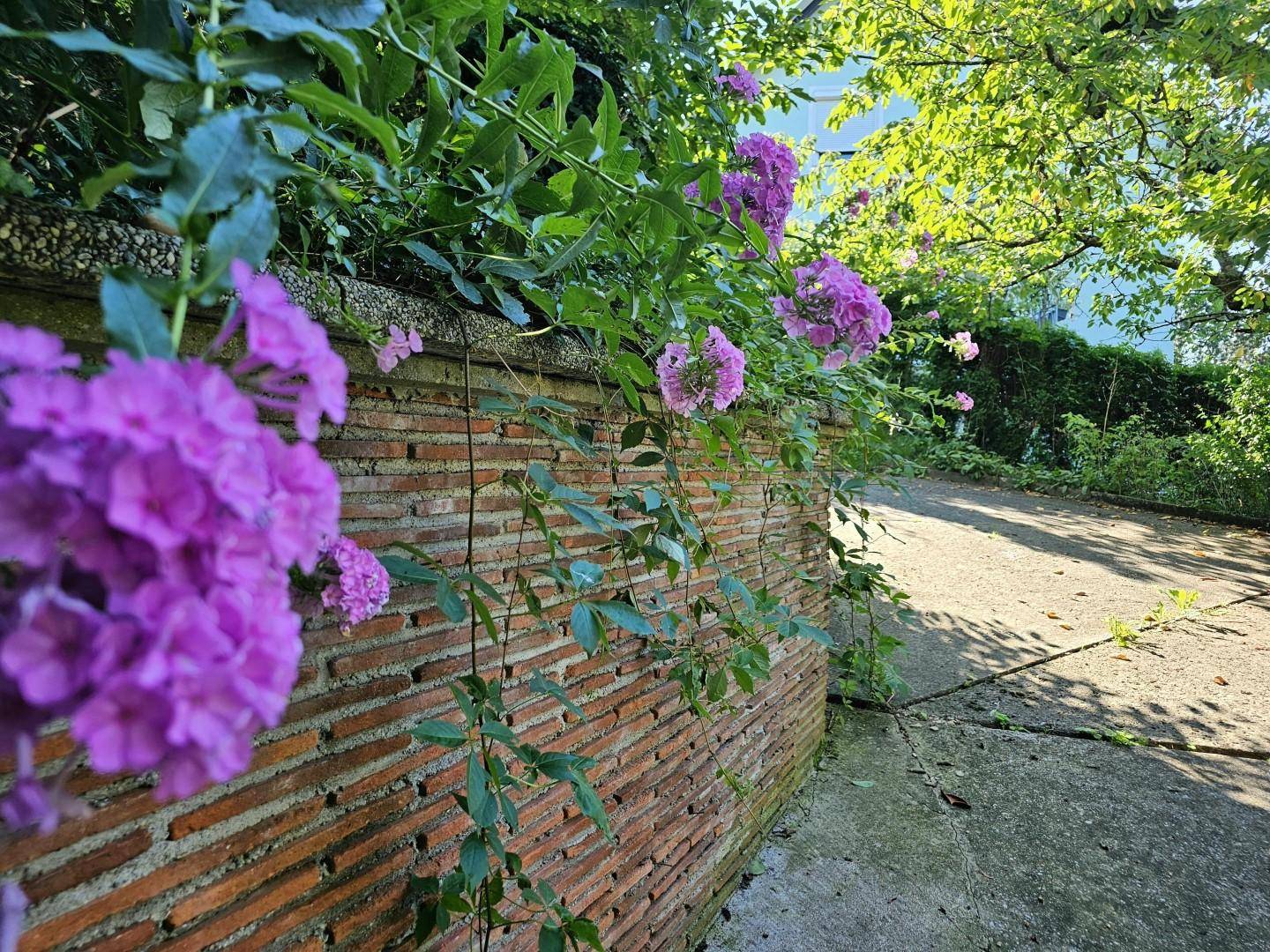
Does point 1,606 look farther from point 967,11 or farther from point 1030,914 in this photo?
point 967,11

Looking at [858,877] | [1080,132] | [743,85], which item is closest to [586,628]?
[743,85]

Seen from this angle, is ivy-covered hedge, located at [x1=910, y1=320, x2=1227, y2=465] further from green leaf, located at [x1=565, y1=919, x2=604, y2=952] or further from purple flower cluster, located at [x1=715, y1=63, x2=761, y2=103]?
green leaf, located at [x1=565, y1=919, x2=604, y2=952]

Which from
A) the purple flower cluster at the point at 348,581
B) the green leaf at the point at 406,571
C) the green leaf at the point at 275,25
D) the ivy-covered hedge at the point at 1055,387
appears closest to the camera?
the green leaf at the point at 275,25

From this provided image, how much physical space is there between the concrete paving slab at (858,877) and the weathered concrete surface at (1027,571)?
4.12 ft

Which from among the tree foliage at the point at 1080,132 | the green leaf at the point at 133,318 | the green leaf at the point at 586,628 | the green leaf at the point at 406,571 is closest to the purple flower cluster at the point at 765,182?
the green leaf at the point at 586,628

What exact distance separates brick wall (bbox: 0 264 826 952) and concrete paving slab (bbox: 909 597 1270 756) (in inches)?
114

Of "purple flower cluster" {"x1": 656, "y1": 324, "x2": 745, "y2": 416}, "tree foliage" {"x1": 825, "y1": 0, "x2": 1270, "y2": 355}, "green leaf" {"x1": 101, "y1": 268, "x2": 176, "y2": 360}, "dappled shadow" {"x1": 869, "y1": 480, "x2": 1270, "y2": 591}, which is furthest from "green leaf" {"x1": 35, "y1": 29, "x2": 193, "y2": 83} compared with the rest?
"dappled shadow" {"x1": 869, "y1": 480, "x2": 1270, "y2": 591}

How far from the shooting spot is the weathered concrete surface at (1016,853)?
2594 millimetres

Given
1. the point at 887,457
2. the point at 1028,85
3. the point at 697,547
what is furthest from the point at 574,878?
the point at 1028,85

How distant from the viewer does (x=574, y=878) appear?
183 centimetres

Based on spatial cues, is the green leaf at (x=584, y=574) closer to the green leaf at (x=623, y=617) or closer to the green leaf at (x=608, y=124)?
the green leaf at (x=623, y=617)

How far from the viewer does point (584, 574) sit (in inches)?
55.4

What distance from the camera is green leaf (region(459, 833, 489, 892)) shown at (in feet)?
3.96

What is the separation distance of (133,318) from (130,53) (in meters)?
0.23
